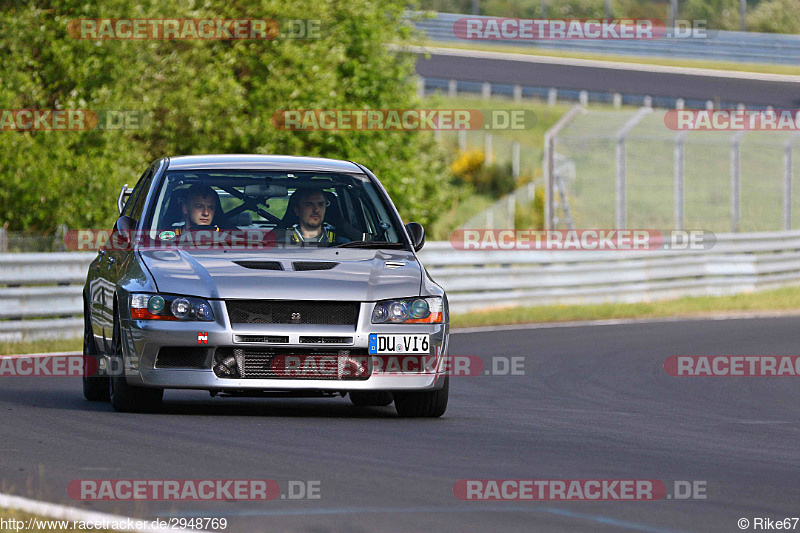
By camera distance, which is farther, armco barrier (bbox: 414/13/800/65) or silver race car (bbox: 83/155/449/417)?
armco barrier (bbox: 414/13/800/65)

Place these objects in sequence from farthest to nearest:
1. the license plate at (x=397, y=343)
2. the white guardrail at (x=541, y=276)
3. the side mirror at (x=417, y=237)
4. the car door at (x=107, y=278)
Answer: the white guardrail at (x=541, y=276)
the side mirror at (x=417, y=237)
the car door at (x=107, y=278)
the license plate at (x=397, y=343)

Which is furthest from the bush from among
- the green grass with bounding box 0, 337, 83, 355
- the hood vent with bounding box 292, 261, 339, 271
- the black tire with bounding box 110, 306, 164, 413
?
the hood vent with bounding box 292, 261, 339, 271

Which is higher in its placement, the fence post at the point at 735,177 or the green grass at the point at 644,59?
the fence post at the point at 735,177

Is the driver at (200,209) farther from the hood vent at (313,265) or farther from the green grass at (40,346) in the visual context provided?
the green grass at (40,346)

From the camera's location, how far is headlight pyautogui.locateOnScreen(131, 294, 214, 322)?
360 inches

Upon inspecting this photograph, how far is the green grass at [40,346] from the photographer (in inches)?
614

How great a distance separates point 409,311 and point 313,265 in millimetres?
649

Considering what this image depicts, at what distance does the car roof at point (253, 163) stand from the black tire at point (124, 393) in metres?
1.36

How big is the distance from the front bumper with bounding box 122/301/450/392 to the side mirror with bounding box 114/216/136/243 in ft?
3.05

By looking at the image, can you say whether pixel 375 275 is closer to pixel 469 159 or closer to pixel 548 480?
pixel 548 480

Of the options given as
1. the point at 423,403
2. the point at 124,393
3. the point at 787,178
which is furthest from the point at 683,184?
the point at 124,393

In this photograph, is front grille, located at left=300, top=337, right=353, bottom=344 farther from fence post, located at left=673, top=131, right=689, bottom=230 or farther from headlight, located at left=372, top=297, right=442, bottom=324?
fence post, located at left=673, top=131, right=689, bottom=230

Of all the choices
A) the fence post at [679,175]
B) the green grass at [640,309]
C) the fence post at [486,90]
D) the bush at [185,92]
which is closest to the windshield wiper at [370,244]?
the green grass at [640,309]

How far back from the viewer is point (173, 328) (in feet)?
30.1
